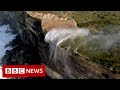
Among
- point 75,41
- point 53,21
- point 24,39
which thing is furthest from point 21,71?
point 53,21

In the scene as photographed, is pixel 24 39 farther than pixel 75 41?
Yes

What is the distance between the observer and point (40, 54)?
46.9ft

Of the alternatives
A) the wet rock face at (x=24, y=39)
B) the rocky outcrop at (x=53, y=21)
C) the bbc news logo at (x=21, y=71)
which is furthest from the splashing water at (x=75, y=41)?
the bbc news logo at (x=21, y=71)

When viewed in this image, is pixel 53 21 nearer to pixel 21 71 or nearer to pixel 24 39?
pixel 24 39

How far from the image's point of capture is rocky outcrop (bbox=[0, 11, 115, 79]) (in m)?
13.0

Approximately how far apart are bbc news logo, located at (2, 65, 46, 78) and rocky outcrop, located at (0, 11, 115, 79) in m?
0.28

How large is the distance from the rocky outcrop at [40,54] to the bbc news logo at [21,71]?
275 mm

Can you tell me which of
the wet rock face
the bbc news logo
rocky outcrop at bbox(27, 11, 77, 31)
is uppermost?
rocky outcrop at bbox(27, 11, 77, 31)

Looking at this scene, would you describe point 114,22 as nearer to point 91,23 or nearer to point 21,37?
point 91,23

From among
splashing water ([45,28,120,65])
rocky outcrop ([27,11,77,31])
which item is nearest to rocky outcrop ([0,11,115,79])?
rocky outcrop ([27,11,77,31])

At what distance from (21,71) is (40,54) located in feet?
5.70

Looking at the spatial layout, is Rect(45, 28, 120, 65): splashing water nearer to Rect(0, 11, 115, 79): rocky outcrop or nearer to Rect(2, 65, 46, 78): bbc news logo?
Rect(0, 11, 115, 79): rocky outcrop

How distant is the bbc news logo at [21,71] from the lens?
12.7 meters
